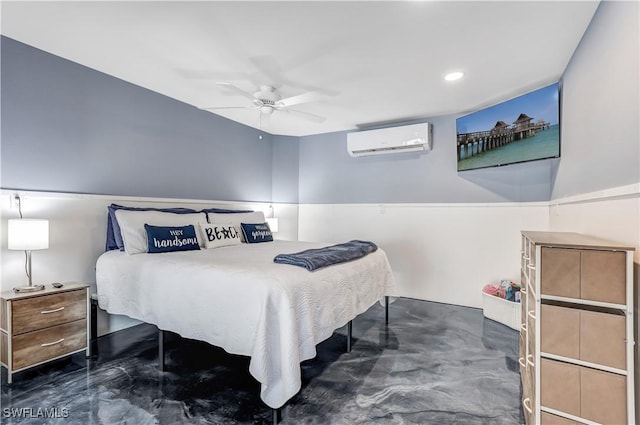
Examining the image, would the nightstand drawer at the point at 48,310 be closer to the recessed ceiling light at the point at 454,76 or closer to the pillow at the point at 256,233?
the pillow at the point at 256,233

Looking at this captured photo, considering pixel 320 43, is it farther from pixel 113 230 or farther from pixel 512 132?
pixel 113 230

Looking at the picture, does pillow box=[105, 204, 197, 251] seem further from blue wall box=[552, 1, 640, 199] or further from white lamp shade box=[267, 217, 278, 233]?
blue wall box=[552, 1, 640, 199]

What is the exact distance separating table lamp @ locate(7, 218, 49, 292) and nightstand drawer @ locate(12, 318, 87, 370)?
339 millimetres

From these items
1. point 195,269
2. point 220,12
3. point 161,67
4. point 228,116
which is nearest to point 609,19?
point 220,12

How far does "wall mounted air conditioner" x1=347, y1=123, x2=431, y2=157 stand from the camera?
414 cm

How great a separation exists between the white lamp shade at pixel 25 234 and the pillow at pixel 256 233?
1.87 m

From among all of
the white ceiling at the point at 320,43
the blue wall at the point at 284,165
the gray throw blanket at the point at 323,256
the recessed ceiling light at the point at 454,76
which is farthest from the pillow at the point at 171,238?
the recessed ceiling light at the point at 454,76

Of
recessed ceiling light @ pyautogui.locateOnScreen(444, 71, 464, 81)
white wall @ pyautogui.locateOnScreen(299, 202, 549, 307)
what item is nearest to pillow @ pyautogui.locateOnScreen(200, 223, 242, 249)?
white wall @ pyautogui.locateOnScreen(299, 202, 549, 307)

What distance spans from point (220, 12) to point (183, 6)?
8.8 inches

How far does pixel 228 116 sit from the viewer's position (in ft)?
14.4

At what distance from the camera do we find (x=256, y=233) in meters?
3.86

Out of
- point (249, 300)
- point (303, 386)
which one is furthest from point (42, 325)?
point (303, 386)

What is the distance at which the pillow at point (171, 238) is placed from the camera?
282cm

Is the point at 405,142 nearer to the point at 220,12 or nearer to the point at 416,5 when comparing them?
the point at 416,5
